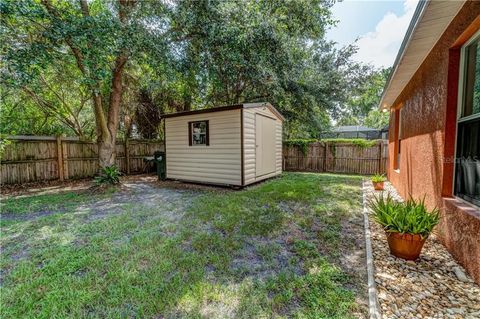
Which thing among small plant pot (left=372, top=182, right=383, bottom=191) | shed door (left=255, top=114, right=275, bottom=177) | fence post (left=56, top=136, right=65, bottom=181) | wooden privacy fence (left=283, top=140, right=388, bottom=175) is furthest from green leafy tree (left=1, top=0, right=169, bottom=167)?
wooden privacy fence (left=283, top=140, right=388, bottom=175)

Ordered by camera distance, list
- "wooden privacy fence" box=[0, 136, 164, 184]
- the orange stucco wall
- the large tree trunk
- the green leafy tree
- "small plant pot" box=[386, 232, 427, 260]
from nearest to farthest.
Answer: the orange stucco wall, "small plant pot" box=[386, 232, 427, 260], the green leafy tree, "wooden privacy fence" box=[0, 136, 164, 184], the large tree trunk

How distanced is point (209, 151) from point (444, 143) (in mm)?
5778

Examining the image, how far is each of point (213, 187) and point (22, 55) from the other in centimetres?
542

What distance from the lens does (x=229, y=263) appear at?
264 cm

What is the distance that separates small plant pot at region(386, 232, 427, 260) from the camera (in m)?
2.55

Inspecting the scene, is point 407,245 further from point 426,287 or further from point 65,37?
point 65,37

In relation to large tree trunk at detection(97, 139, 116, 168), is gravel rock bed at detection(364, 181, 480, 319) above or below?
below

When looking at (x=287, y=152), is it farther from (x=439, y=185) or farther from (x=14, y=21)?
(x=14, y=21)

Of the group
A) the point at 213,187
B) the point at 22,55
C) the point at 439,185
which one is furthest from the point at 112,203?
the point at 439,185

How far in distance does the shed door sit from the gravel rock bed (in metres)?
5.19

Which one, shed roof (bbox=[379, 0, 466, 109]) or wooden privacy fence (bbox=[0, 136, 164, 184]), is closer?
shed roof (bbox=[379, 0, 466, 109])

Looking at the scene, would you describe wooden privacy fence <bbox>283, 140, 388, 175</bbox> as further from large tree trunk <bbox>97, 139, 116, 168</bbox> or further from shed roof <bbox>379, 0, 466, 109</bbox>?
large tree trunk <bbox>97, 139, 116, 168</bbox>

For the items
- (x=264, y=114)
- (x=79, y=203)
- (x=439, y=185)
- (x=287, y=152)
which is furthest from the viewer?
(x=287, y=152)

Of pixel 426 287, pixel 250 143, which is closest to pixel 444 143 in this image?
pixel 426 287
